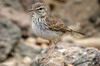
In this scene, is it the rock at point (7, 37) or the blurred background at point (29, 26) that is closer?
the rock at point (7, 37)

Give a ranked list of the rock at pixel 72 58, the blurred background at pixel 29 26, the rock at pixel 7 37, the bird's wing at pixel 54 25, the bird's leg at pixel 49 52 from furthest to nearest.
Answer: the blurred background at pixel 29 26 < the rock at pixel 7 37 < the bird's wing at pixel 54 25 < the bird's leg at pixel 49 52 < the rock at pixel 72 58

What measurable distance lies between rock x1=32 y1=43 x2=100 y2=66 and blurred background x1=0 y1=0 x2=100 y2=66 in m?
3.18

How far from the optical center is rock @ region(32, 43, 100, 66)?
9.27 meters

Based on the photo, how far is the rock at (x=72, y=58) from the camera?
9.27m

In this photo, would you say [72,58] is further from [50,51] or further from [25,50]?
[25,50]

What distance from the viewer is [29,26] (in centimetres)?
1499

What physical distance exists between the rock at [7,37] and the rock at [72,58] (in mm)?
2964

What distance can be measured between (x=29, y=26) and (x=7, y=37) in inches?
87.5

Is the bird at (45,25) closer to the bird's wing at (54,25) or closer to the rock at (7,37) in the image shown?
the bird's wing at (54,25)

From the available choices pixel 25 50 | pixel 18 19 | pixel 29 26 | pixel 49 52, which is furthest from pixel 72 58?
pixel 29 26

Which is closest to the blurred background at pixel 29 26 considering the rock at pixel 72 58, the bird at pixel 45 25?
the bird at pixel 45 25

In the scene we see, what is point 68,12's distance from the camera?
56.4 feet

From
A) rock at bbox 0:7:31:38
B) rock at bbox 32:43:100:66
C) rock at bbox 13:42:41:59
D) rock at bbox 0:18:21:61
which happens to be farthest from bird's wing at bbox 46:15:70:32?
rock at bbox 0:7:31:38

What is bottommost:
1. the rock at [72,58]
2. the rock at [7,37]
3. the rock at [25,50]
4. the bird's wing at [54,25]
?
the rock at [25,50]
